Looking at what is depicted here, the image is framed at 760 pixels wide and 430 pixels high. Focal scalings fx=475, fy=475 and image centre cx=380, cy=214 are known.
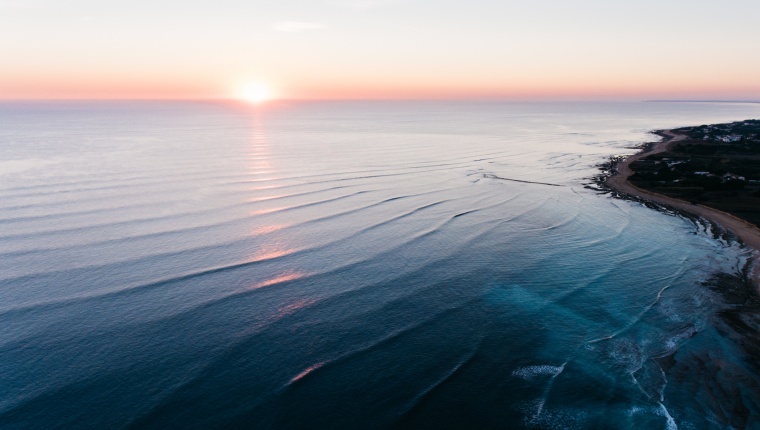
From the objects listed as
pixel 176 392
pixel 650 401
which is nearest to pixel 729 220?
pixel 650 401

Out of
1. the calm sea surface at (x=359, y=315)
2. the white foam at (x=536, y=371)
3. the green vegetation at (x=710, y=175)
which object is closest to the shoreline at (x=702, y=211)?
the green vegetation at (x=710, y=175)

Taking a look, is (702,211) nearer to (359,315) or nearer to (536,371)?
(536,371)

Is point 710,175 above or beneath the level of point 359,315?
above

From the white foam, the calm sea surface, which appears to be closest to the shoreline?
the calm sea surface

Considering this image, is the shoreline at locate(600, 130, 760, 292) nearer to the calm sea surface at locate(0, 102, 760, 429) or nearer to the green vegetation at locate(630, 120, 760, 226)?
the green vegetation at locate(630, 120, 760, 226)

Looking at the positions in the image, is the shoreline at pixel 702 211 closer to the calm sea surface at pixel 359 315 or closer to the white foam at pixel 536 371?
the calm sea surface at pixel 359 315

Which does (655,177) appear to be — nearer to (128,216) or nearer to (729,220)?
(729,220)

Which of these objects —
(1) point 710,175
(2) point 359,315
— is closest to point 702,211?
(1) point 710,175
